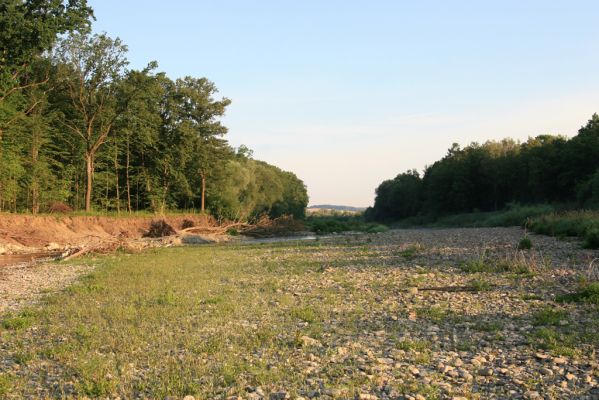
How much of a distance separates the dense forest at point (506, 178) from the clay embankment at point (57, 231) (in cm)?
5106

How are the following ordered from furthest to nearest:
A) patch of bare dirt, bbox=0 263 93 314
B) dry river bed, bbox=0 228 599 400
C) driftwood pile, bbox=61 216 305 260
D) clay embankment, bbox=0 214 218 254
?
driftwood pile, bbox=61 216 305 260, clay embankment, bbox=0 214 218 254, patch of bare dirt, bbox=0 263 93 314, dry river bed, bbox=0 228 599 400

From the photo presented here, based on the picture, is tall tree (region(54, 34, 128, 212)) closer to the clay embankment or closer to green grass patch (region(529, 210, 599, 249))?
the clay embankment

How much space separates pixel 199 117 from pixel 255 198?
17632 mm

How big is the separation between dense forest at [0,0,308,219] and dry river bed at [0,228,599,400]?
16.7 meters

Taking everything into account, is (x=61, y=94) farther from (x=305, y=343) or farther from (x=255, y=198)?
(x=305, y=343)

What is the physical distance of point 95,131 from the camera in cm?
5116

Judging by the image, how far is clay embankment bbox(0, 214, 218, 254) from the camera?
118 ft

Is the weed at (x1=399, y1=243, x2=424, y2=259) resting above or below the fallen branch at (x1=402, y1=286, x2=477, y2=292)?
above

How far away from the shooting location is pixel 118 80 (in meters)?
50.2

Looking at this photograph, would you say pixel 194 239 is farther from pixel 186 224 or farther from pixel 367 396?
pixel 367 396

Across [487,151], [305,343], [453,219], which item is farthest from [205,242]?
[487,151]

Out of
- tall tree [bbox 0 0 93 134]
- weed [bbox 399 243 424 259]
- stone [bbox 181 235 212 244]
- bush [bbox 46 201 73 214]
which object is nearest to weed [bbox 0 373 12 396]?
weed [bbox 399 243 424 259]

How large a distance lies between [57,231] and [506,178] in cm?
7471

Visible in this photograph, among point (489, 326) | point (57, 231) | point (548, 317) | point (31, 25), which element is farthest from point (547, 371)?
point (57, 231)
